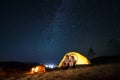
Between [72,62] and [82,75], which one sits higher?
[72,62]

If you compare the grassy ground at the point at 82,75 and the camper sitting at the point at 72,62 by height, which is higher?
the camper sitting at the point at 72,62

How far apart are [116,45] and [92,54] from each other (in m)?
10.2

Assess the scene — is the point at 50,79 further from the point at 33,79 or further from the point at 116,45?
the point at 116,45

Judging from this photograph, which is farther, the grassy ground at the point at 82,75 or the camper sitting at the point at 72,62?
the camper sitting at the point at 72,62

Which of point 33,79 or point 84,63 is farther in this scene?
point 84,63

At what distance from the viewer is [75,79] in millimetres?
11055

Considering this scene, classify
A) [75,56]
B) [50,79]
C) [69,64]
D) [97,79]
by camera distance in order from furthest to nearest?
[75,56] < [69,64] < [50,79] < [97,79]

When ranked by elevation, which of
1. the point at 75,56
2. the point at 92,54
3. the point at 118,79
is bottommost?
the point at 118,79

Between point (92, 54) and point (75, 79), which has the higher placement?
point (92, 54)

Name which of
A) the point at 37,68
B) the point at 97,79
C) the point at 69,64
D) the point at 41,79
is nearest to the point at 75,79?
A: the point at 97,79

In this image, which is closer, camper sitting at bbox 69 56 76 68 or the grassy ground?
the grassy ground

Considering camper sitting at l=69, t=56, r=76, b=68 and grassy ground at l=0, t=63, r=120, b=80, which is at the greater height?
camper sitting at l=69, t=56, r=76, b=68

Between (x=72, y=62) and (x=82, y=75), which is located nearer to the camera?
(x=82, y=75)

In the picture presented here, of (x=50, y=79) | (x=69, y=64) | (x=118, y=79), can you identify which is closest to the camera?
(x=118, y=79)
